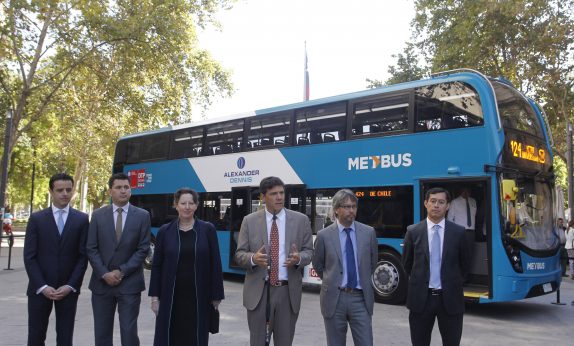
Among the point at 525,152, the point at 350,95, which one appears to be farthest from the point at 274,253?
the point at 350,95

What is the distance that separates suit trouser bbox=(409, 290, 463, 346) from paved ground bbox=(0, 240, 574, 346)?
2218 mm

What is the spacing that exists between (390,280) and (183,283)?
580cm

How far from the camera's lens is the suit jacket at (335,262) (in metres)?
4.30

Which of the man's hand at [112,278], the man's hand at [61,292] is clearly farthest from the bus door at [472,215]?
the man's hand at [61,292]

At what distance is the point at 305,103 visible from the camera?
11039 mm

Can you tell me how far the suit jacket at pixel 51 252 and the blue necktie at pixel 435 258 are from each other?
303 cm

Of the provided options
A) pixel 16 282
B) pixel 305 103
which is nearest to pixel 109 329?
pixel 305 103

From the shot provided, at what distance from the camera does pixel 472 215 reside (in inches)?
348

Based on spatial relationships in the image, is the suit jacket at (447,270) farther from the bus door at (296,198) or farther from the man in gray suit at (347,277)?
the bus door at (296,198)

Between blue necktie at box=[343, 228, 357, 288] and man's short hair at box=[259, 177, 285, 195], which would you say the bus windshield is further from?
man's short hair at box=[259, 177, 285, 195]

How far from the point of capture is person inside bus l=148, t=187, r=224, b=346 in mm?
4285

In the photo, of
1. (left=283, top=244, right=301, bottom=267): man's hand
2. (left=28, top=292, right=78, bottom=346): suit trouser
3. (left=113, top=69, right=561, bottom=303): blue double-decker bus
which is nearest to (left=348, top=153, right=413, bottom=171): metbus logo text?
(left=113, top=69, right=561, bottom=303): blue double-decker bus

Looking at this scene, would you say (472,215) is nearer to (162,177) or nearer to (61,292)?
(61,292)

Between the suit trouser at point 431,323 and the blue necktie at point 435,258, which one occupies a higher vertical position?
the blue necktie at point 435,258
